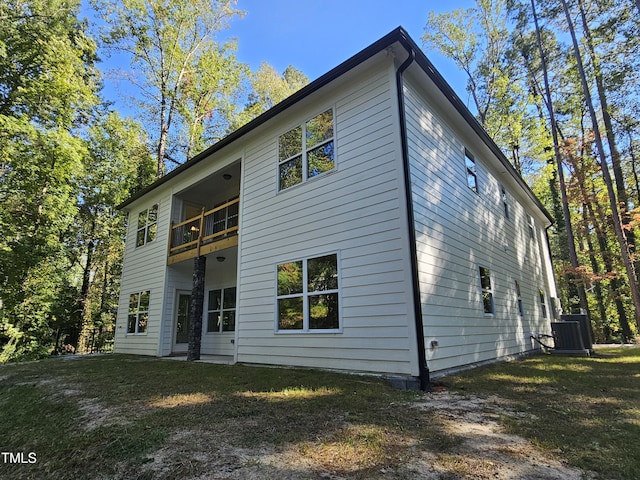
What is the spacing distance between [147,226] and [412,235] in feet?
35.3

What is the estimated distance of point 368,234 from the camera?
576cm

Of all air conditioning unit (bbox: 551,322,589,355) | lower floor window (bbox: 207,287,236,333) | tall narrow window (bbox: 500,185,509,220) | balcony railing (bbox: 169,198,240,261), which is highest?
tall narrow window (bbox: 500,185,509,220)

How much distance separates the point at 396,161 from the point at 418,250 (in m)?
1.51

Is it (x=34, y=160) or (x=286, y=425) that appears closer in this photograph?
(x=286, y=425)

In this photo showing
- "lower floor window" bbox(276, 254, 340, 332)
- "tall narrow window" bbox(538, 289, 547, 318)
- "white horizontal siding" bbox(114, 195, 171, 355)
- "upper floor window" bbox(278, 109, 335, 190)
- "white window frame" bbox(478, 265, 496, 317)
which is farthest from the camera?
"tall narrow window" bbox(538, 289, 547, 318)

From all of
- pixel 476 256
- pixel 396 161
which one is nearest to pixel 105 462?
pixel 396 161

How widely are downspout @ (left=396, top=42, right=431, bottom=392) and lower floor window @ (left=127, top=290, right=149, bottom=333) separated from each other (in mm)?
9644

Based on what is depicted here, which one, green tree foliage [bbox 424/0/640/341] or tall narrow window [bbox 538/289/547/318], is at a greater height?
green tree foliage [bbox 424/0/640/341]

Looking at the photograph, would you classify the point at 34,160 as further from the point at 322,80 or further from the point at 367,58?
the point at 367,58

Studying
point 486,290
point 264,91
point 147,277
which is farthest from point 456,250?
point 264,91

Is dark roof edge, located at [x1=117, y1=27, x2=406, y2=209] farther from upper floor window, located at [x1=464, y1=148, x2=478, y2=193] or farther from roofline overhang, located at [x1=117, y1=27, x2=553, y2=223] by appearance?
upper floor window, located at [x1=464, y1=148, x2=478, y2=193]

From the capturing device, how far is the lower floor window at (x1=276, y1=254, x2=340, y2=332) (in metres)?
6.14

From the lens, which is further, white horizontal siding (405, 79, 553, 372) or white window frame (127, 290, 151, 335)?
white window frame (127, 290, 151, 335)

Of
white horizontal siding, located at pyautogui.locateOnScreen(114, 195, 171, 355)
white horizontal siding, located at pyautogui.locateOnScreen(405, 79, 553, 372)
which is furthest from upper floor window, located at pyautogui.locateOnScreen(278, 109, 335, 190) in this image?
white horizontal siding, located at pyautogui.locateOnScreen(114, 195, 171, 355)
